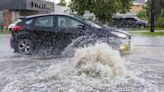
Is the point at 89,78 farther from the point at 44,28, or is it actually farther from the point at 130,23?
the point at 130,23

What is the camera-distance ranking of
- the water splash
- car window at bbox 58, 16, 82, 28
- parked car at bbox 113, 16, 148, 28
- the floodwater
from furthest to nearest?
1. parked car at bbox 113, 16, 148, 28
2. car window at bbox 58, 16, 82, 28
3. the water splash
4. the floodwater

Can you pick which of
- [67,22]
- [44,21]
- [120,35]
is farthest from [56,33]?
[120,35]

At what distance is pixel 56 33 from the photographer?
13758mm

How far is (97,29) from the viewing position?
13.5 m

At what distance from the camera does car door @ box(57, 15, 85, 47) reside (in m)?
13.5

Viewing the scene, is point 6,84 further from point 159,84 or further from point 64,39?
point 64,39

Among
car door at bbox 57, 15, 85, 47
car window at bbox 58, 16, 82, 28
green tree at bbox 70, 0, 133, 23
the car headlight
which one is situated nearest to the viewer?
the car headlight

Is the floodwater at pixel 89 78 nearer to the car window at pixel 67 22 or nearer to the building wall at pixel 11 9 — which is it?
the car window at pixel 67 22

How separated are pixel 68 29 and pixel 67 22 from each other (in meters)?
0.35

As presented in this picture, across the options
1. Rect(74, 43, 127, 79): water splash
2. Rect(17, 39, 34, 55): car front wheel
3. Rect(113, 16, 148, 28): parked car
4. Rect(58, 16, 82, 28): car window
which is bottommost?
Rect(113, 16, 148, 28): parked car

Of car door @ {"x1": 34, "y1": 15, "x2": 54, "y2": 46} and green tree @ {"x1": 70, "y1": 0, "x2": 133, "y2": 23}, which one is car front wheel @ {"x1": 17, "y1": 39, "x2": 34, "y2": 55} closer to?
car door @ {"x1": 34, "y1": 15, "x2": 54, "y2": 46}

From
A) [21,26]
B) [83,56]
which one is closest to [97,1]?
[21,26]

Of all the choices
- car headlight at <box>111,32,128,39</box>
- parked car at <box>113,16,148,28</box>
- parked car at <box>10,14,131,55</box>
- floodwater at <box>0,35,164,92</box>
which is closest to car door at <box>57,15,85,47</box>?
parked car at <box>10,14,131,55</box>

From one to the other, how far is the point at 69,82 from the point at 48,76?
2.52ft
